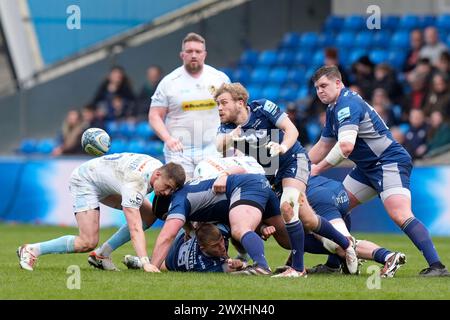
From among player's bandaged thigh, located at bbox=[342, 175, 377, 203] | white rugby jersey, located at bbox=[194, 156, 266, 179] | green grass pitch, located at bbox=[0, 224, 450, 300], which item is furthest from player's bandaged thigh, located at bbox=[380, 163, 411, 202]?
white rugby jersey, located at bbox=[194, 156, 266, 179]

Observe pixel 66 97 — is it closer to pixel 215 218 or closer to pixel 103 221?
pixel 103 221

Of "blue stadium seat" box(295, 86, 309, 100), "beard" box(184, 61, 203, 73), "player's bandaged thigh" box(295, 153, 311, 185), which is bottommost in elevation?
"player's bandaged thigh" box(295, 153, 311, 185)

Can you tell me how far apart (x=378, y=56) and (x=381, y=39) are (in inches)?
21.2

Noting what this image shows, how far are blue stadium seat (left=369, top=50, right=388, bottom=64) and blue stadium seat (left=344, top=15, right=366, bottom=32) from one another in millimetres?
909

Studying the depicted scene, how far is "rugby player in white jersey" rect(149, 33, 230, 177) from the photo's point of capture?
13344 mm

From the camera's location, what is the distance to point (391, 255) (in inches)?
418

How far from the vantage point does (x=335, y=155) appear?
10.9 meters

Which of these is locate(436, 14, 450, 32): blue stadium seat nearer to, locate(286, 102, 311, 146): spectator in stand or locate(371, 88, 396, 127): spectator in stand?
locate(371, 88, 396, 127): spectator in stand

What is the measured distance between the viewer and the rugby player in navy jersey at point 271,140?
10.6 metres

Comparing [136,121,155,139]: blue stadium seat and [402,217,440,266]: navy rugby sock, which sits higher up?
[136,121,155,139]: blue stadium seat

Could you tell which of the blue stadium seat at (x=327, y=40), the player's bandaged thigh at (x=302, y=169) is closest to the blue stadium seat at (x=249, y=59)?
the blue stadium seat at (x=327, y=40)

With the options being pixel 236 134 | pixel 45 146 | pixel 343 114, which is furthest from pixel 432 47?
pixel 236 134

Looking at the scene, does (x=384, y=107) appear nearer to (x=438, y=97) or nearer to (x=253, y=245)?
(x=438, y=97)
